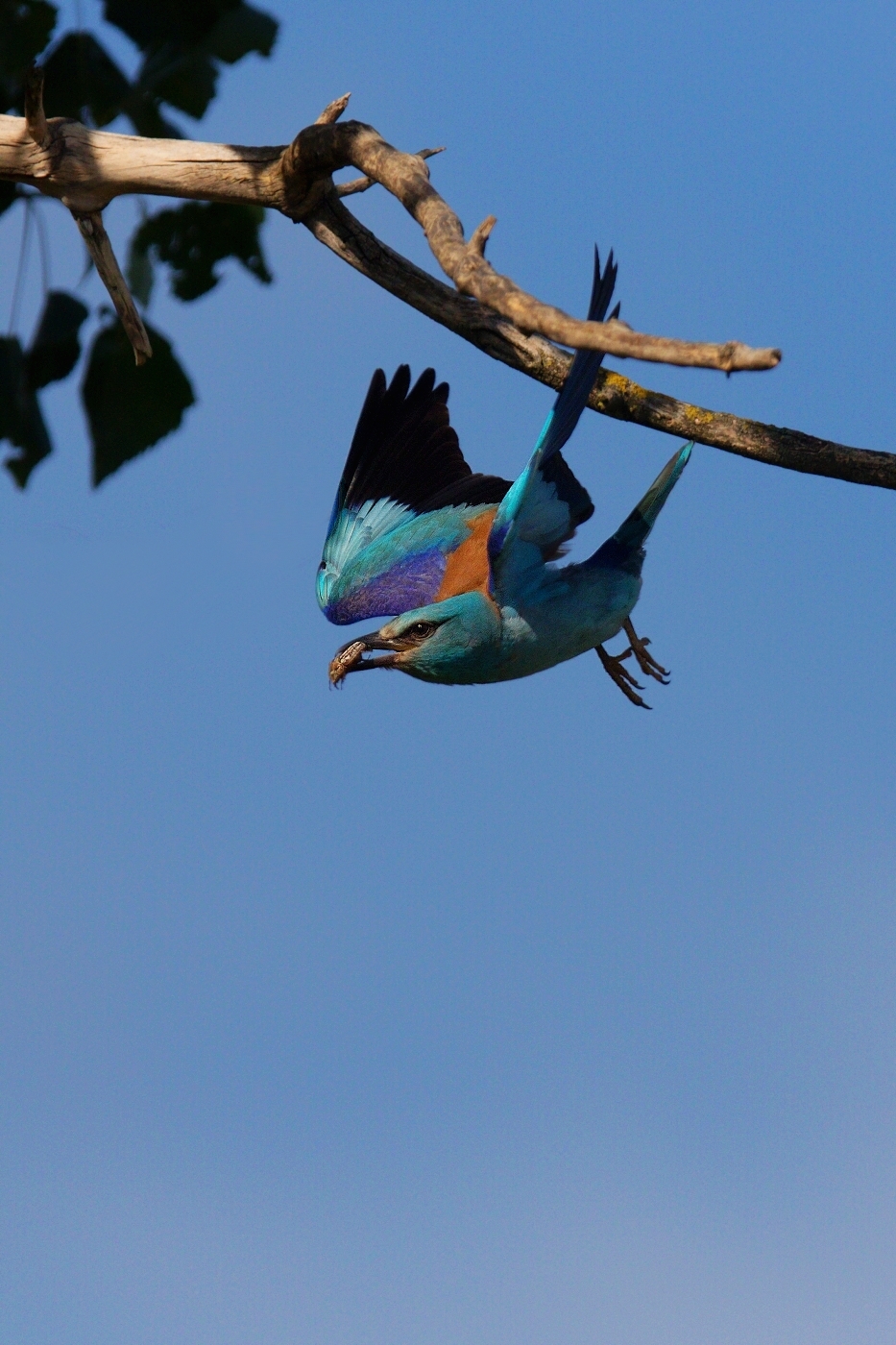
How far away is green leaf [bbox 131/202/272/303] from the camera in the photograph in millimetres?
3748

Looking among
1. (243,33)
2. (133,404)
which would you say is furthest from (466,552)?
(243,33)

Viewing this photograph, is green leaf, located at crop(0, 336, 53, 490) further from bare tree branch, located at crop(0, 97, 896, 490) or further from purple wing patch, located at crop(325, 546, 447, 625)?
purple wing patch, located at crop(325, 546, 447, 625)

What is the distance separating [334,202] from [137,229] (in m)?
0.72

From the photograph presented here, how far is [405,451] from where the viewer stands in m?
5.47

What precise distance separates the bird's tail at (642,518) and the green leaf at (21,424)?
81.8 inches

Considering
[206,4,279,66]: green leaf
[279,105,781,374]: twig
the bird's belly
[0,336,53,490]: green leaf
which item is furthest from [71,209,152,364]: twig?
the bird's belly

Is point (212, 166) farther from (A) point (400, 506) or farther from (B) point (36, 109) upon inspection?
(A) point (400, 506)

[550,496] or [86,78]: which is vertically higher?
[86,78]

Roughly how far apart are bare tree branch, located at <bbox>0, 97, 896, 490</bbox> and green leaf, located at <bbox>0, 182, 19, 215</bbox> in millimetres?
56

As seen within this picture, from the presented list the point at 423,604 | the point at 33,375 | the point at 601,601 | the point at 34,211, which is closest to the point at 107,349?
the point at 33,375

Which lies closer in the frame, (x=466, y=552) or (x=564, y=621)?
(x=564, y=621)

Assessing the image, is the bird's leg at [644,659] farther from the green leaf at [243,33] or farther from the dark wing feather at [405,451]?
the green leaf at [243,33]

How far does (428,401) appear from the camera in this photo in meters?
5.43

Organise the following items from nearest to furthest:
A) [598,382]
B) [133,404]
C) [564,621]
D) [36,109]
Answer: [133,404]
[36,109]
[598,382]
[564,621]
